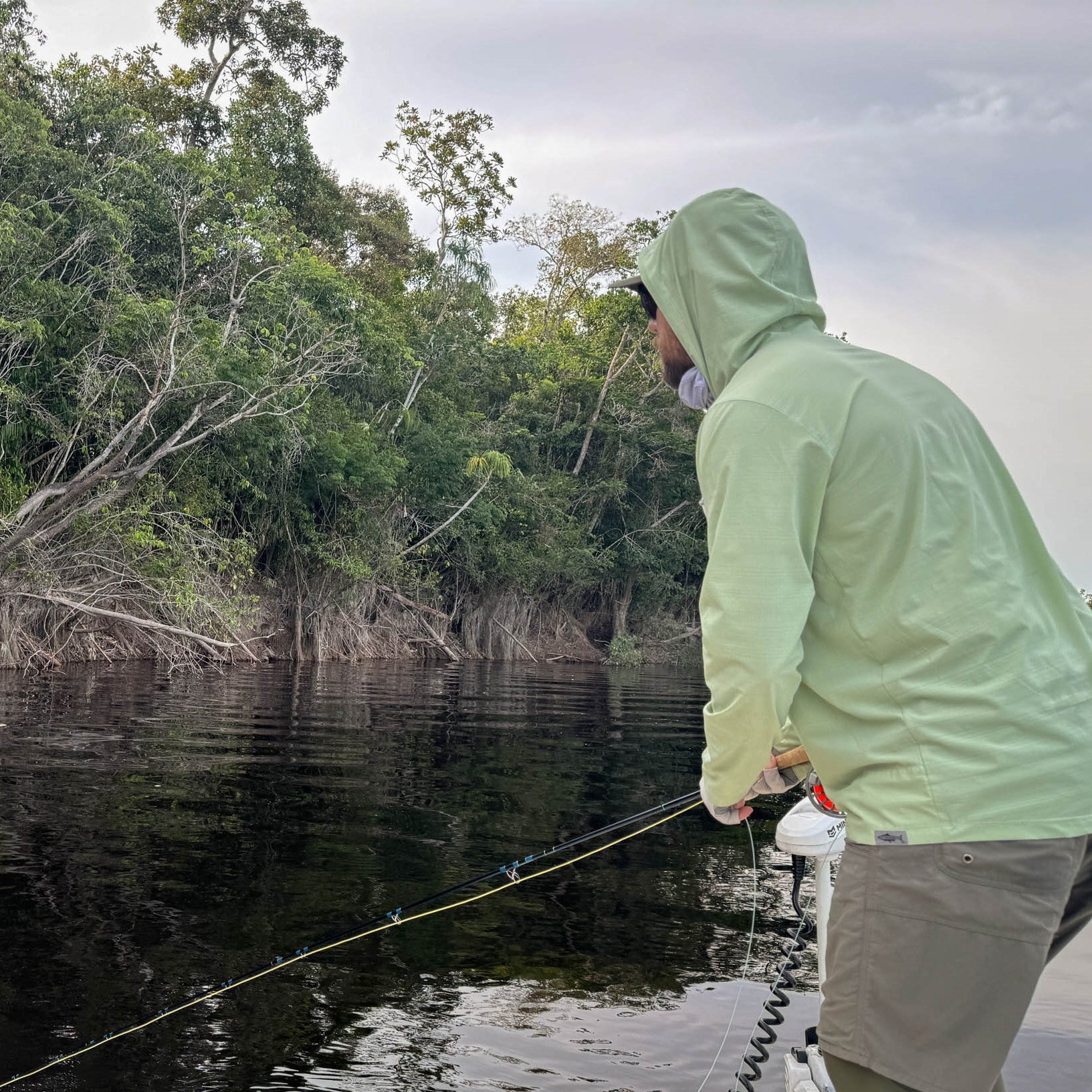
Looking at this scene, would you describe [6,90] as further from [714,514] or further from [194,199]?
[714,514]

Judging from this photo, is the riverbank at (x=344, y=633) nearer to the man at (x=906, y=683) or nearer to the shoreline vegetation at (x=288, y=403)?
the shoreline vegetation at (x=288, y=403)

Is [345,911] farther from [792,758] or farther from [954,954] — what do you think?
[954,954]

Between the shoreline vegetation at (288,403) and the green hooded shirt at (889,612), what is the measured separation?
49.2 feet

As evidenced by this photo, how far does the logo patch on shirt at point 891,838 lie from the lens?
1.61m

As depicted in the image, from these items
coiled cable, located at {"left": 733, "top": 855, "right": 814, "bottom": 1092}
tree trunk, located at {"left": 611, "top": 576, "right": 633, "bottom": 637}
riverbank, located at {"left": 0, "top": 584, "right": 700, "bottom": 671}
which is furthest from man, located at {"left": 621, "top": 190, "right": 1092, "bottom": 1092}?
tree trunk, located at {"left": 611, "top": 576, "right": 633, "bottom": 637}

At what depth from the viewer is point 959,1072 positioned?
5.08ft

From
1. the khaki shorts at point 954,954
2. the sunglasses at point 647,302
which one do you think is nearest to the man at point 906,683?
the khaki shorts at point 954,954

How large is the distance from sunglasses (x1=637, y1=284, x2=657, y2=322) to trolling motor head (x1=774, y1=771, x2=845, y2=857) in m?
1.09

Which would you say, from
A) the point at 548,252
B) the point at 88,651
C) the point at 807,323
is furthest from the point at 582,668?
the point at 807,323

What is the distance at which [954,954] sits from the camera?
5.12ft

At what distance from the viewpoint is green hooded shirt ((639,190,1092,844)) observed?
1.60m

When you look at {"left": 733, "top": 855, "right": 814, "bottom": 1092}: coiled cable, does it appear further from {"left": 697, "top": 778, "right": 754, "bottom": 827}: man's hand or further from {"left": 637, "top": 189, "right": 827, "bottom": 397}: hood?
{"left": 637, "top": 189, "right": 827, "bottom": 397}: hood

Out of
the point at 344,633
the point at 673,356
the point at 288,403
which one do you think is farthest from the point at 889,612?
the point at 344,633

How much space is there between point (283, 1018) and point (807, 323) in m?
2.99
